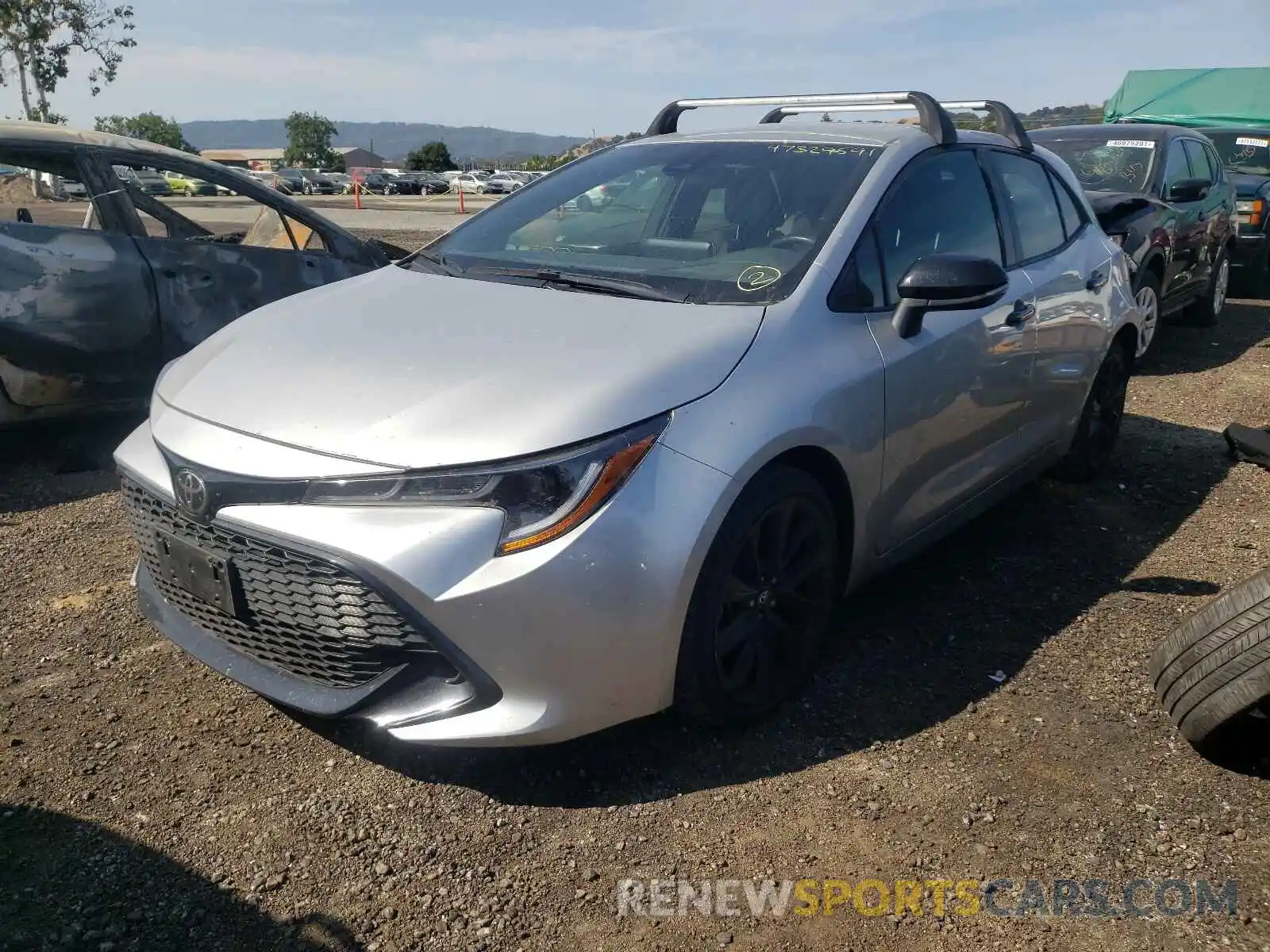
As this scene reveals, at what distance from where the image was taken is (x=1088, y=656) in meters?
3.41

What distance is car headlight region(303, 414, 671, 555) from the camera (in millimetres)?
2328

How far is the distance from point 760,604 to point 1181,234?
6.43 meters

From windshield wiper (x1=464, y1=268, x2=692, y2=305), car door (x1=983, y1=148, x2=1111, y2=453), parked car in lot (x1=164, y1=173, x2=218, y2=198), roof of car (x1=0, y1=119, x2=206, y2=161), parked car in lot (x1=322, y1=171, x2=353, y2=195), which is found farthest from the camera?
parked car in lot (x1=322, y1=171, x2=353, y2=195)

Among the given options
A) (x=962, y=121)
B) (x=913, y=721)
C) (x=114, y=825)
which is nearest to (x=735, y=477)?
(x=913, y=721)

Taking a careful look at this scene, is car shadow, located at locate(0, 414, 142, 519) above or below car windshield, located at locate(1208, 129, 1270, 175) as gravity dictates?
below

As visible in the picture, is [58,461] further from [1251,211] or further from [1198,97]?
[1198,97]

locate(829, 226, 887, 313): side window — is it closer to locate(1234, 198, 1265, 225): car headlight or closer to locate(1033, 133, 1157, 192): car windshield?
locate(1033, 133, 1157, 192): car windshield

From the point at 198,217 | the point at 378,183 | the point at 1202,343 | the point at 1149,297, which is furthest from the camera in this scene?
the point at 378,183

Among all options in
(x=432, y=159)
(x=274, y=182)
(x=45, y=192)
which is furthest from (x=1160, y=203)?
(x=432, y=159)

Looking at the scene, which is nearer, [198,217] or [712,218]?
[712,218]

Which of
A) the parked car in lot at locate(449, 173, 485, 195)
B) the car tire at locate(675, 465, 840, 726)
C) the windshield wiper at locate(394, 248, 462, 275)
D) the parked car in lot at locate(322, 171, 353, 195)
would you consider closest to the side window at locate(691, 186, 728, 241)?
the windshield wiper at locate(394, 248, 462, 275)

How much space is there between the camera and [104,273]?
503cm

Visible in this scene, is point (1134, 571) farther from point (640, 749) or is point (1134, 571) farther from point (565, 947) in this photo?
point (565, 947)

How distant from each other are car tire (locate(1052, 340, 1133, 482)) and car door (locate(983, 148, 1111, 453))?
0.80ft
